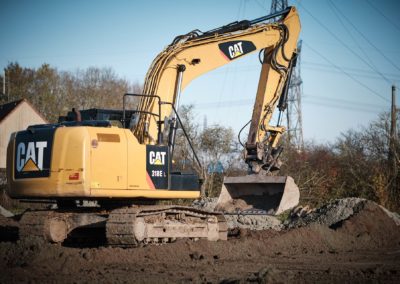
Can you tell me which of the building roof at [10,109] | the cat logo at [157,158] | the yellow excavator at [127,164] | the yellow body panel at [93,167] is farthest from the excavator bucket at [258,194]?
the building roof at [10,109]

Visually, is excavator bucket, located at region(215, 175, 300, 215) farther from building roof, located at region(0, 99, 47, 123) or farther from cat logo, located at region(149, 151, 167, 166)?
building roof, located at region(0, 99, 47, 123)

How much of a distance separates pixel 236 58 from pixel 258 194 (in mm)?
3201

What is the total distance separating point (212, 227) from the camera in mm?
9867

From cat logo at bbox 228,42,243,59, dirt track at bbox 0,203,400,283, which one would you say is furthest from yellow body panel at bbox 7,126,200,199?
cat logo at bbox 228,42,243,59

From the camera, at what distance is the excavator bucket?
1230 cm

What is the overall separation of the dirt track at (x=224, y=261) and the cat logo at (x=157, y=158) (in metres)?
1.25

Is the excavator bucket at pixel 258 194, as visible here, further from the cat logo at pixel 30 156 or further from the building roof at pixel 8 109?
the building roof at pixel 8 109

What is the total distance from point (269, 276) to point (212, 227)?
394 cm

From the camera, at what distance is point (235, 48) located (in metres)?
11.6

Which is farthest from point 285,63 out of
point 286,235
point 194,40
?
point 286,235

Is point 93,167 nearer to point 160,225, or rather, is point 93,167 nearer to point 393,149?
point 160,225

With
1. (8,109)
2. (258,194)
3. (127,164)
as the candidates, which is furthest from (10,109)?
(127,164)

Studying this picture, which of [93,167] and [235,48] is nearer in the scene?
[93,167]

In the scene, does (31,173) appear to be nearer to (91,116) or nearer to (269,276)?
(91,116)
